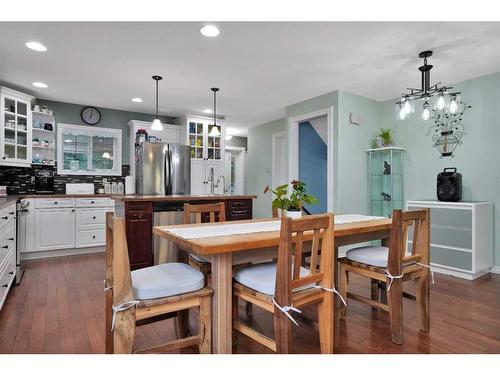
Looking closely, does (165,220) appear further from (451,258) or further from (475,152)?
(475,152)

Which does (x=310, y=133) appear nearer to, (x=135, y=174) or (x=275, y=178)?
(x=275, y=178)

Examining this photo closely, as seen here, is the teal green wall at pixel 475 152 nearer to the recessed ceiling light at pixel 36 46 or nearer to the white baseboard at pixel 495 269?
the white baseboard at pixel 495 269

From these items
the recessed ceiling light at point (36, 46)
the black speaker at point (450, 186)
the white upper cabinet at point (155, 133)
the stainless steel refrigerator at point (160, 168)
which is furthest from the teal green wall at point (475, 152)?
the recessed ceiling light at point (36, 46)

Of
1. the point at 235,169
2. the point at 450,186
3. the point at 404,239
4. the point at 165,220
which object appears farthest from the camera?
the point at 235,169

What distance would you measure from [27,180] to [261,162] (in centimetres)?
440

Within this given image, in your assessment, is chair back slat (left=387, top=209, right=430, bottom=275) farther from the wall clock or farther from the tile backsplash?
the wall clock

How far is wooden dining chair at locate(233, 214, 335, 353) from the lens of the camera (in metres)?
1.46

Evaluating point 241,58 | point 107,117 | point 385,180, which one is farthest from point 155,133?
point 385,180

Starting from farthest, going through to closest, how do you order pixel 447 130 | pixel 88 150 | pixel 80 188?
1. pixel 88 150
2. pixel 80 188
3. pixel 447 130

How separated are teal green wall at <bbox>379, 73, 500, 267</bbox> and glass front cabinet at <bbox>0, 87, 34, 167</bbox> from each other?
222 inches

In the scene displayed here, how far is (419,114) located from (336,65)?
5.92ft

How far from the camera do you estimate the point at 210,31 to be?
2611 mm

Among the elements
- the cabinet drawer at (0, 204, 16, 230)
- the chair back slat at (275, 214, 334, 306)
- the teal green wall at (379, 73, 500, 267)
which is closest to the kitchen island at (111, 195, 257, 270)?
the cabinet drawer at (0, 204, 16, 230)
